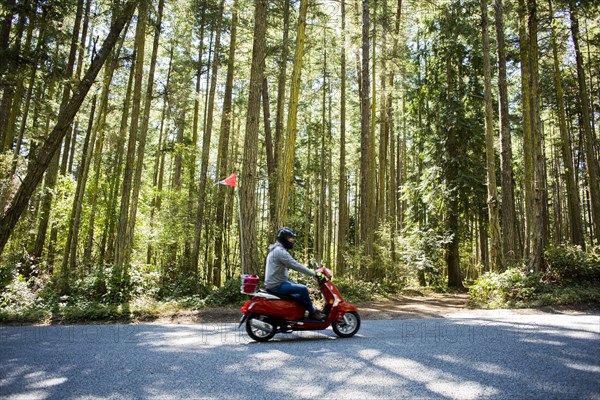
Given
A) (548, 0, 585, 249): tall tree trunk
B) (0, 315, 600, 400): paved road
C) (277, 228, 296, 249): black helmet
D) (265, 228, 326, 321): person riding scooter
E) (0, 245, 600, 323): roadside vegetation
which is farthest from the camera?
(548, 0, 585, 249): tall tree trunk

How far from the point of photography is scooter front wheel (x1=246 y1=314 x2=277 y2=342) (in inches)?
238

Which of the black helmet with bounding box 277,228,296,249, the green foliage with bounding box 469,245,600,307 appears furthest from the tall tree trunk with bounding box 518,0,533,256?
the black helmet with bounding box 277,228,296,249

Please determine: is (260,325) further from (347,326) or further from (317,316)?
(347,326)

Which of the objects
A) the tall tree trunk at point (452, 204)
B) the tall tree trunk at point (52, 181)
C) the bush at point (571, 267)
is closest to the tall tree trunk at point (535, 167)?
the bush at point (571, 267)

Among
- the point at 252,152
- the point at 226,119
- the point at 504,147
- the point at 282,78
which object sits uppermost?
the point at 282,78

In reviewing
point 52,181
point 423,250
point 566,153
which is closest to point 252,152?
point 423,250

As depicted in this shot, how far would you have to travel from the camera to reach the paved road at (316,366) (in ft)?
11.5

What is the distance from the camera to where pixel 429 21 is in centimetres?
1995

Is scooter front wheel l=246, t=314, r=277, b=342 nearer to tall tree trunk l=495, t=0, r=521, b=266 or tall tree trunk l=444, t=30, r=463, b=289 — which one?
tall tree trunk l=495, t=0, r=521, b=266

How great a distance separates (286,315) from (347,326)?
1026mm

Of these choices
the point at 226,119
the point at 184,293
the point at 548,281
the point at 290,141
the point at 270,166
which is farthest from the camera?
the point at 270,166

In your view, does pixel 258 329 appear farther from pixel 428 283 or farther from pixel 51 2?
pixel 428 283

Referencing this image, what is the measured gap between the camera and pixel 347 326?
636 cm

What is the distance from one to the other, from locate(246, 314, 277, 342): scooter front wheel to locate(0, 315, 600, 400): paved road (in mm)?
158
